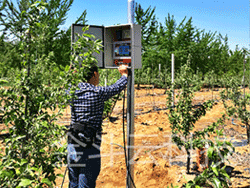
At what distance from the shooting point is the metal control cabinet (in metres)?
2.96

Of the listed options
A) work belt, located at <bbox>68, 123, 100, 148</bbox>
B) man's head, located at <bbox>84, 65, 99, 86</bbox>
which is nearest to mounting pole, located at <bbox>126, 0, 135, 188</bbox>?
man's head, located at <bbox>84, 65, 99, 86</bbox>

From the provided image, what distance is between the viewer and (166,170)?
4.27 meters

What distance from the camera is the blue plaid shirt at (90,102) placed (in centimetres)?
256

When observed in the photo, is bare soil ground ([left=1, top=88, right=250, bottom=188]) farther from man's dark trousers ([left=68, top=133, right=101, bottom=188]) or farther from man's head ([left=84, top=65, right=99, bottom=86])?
man's head ([left=84, top=65, right=99, bottom=86])

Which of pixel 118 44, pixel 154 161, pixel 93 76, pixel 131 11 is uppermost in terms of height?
pixel 131 11

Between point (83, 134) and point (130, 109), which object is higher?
point (130, 109)

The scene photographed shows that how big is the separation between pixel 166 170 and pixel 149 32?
24.8 meters

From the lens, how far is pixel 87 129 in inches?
102

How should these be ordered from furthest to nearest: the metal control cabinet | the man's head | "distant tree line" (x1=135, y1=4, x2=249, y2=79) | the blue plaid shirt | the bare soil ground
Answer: "distant tree line" (x1=135, y1=4, x2=249, y2=79) < the bare soil ground < the metal control cabinet < the man's head < the blue plaid shirt

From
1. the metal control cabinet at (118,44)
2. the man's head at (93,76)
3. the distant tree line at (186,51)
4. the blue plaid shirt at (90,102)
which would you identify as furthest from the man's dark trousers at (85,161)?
the distant tree line at (186,51)

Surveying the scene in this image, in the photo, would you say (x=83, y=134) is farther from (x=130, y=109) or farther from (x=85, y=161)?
(x=130, y=109)

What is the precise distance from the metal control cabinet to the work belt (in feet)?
3.02

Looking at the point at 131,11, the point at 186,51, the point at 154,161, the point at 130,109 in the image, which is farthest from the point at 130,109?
the point at 186,51

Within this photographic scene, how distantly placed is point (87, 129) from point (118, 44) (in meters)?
1.33
